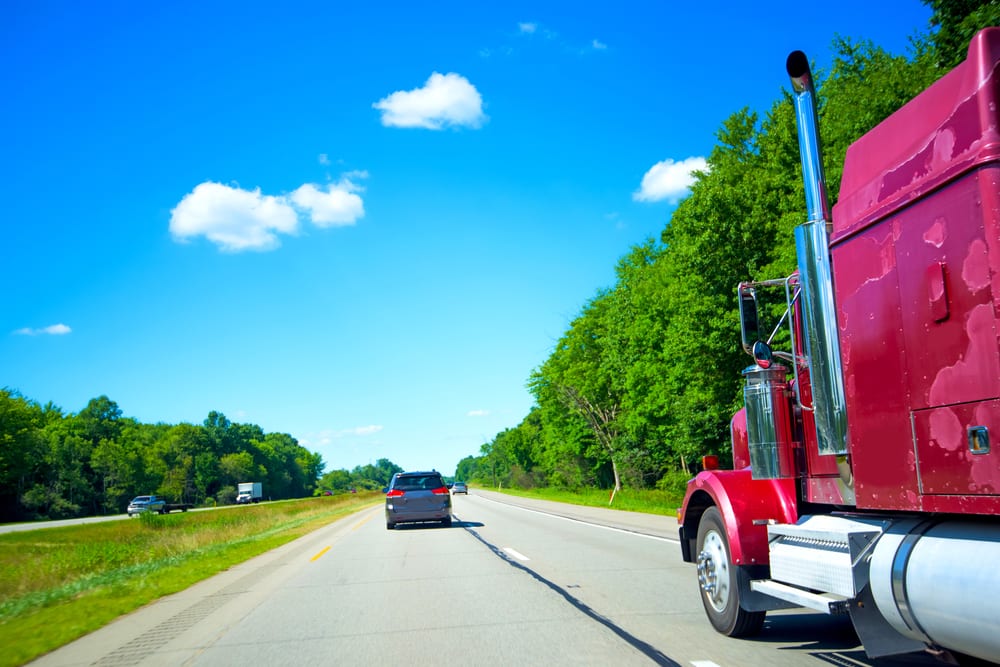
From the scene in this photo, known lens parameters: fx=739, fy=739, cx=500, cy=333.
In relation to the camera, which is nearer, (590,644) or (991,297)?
(991,297)

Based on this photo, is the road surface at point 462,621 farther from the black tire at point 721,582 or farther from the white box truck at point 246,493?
the white box truck at point 246,493

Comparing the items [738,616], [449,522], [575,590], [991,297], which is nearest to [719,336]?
[449,522]

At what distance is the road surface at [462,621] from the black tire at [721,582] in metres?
0.15

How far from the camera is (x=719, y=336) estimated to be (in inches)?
1167

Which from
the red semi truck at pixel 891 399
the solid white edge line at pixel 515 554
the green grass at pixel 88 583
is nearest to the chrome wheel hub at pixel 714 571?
the red semi truck at pixel 891 399

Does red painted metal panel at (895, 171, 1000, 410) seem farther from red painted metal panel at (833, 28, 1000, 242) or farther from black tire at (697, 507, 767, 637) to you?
black tire at (697, 507, 767, 637)

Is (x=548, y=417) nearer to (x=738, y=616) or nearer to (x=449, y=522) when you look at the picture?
(x=449, y=522)

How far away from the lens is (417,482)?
22.6 meters

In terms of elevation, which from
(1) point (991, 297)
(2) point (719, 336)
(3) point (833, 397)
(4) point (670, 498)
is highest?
A: (2) point (719, 336)

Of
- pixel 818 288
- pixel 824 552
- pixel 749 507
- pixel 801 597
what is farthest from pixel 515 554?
pixel 818 288

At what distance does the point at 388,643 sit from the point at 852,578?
397 centimetres

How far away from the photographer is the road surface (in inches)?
231

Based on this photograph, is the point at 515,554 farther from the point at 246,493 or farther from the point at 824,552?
the point at 246,493

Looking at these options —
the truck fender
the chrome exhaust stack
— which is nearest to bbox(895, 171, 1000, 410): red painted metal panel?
the chrome exhaust stack
